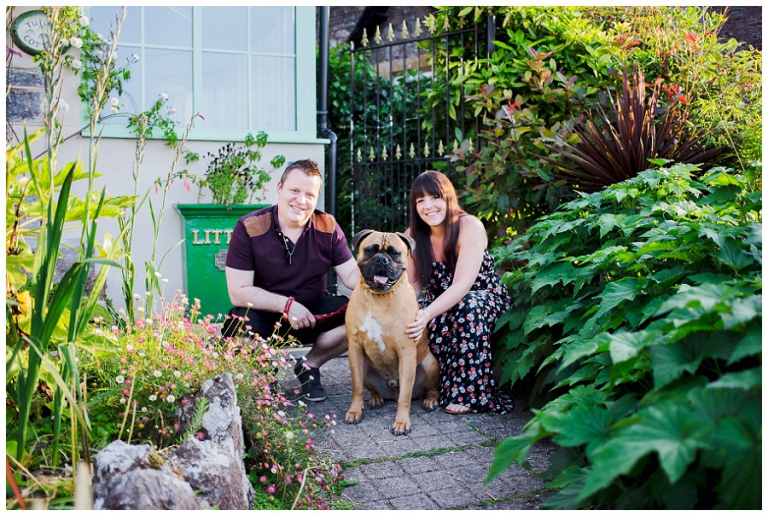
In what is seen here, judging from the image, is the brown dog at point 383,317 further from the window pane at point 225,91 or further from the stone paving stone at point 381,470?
the window pane at point 225,91

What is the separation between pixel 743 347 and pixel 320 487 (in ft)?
5.55

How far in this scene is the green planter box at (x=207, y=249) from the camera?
17.0ft

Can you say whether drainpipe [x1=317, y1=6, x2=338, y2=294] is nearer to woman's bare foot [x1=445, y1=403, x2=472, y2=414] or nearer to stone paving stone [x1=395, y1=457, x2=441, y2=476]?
woman's bare foot [x1=445, y1=403, x2=472, y2=414]

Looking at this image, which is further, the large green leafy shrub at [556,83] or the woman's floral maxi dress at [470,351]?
the large green leafy shrub at [556,83]

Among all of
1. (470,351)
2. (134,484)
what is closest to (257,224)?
(470,351)

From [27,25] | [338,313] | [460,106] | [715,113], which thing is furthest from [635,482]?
[27,25]

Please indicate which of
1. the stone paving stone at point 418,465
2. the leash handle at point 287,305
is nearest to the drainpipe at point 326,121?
the leash handle at point 287,305

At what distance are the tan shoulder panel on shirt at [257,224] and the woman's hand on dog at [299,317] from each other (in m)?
0.50

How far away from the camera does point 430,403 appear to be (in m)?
3.62

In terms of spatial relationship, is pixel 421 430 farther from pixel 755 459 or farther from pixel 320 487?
pixel 755 459

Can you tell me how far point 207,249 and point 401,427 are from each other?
2.72 m

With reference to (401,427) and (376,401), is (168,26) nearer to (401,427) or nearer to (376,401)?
(376,401)

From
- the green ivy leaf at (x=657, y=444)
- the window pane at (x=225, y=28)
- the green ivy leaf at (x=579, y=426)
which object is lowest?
the green ivy leaf at (x=579, y=426)

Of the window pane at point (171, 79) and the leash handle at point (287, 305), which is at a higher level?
the window pane at point (171, 79)
